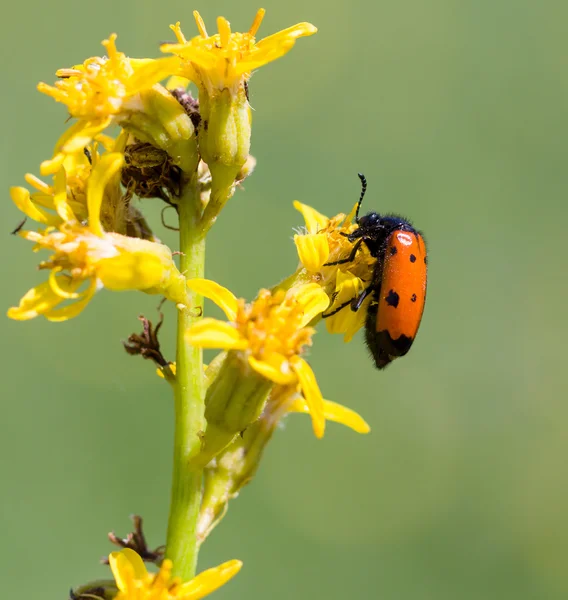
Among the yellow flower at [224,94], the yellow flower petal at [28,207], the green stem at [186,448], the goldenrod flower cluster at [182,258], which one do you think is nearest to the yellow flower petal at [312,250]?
the goldenrod flower cluster at [182,258]

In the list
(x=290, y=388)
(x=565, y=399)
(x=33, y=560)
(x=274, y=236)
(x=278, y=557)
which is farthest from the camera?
(x=565, y=399)

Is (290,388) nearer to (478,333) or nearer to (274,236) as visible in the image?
(274,236)

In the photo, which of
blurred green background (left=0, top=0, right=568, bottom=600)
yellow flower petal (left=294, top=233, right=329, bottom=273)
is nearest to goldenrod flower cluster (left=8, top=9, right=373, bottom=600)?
yellow flower petal (left=294, top=233, right=329, bottom=273)

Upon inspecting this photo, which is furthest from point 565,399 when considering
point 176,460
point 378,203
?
point 176,460

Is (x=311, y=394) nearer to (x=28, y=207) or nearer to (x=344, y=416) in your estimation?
(x=344, y=416)

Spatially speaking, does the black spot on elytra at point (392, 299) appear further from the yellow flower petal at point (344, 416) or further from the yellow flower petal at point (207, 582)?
the yellow flower petal at point (207, 582)
